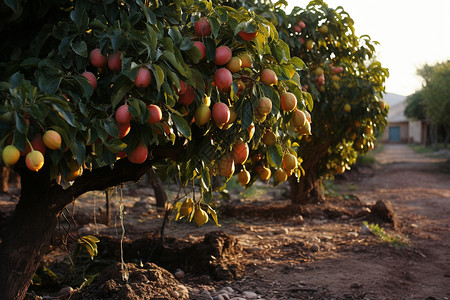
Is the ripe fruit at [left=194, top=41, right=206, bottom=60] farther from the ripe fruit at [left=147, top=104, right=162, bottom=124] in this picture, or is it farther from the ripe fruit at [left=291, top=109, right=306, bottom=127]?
the ripe fruit at [left=291, top=109, right=306, bottom=127]

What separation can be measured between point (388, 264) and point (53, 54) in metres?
3.96

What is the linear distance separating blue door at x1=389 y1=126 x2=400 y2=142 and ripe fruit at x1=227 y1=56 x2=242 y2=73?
5701 centimetres

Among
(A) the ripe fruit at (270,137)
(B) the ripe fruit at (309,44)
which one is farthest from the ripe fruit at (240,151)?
(B) the ripe fruit at (309,44)

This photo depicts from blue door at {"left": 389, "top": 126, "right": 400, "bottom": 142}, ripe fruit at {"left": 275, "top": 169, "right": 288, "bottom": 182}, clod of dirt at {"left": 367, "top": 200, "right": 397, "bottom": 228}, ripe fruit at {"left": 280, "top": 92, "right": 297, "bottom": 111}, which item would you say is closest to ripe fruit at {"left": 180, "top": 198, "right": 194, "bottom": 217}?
ripe fruit at {"left": 275, "top": 169, "right": 288, "bottom": 182}

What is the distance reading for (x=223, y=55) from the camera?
2240 mm

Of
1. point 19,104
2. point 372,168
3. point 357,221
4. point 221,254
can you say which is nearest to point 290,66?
point 19,104

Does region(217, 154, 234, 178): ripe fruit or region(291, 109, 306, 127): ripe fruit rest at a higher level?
region(291, 109, 306, 127): ripe fruit

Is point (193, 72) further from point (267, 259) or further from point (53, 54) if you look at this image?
point (267, 259)

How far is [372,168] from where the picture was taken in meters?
18.2

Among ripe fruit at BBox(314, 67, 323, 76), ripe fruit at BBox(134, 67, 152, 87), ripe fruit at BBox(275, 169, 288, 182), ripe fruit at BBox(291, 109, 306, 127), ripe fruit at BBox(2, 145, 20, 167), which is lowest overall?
ripe fruit at BBox(275, 169, 288, 182)

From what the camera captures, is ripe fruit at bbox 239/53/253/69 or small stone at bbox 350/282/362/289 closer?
ripe fruit at bbox 239/53/253/69

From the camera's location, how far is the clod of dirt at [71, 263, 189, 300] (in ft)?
10.3

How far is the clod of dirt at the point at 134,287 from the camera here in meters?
3.15

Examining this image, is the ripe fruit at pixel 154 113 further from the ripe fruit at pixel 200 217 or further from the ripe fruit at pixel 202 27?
the ripe fruit at pixel 200 217
